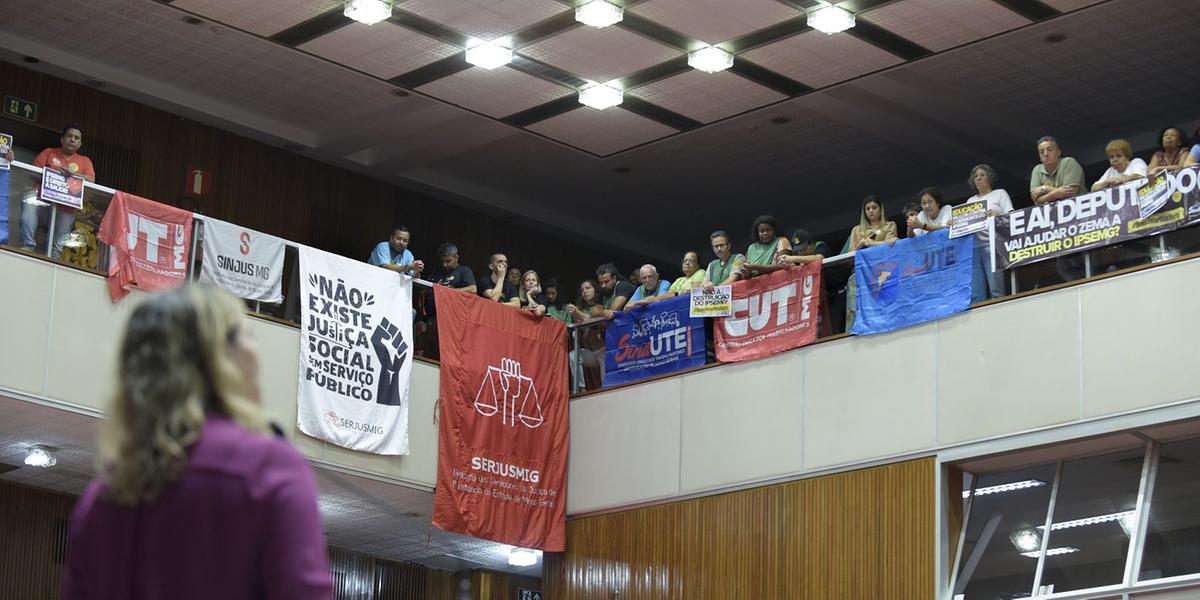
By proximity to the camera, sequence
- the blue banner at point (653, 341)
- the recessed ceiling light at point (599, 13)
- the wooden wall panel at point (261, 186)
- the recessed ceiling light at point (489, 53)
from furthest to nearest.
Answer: the wooden wall panel at point (261, 186) < the blue banner at point (653, 341) < the recessed ceiling light at point (489, 53) < the recessed ceiling light at point (599, 13)

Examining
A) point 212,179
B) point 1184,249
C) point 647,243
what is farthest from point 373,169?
point 1184,249

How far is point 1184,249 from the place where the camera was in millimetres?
11844

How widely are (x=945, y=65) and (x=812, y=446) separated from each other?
4.30 meters

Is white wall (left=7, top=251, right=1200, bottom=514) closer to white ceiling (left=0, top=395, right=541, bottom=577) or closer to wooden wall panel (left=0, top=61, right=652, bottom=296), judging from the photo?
white ceiling (left=0, top=395, right=541, bottom=577)

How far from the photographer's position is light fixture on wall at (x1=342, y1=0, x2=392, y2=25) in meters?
14.0

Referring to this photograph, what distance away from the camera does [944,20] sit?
14180 millimetres

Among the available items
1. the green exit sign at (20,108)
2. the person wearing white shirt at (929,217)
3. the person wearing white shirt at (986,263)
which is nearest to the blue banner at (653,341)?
the person wearing white shirt at (929,217)

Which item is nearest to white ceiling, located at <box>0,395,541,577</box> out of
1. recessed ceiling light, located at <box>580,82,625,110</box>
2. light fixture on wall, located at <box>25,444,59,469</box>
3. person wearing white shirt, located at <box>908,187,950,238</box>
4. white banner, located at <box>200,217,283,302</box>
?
light fixture on wall, located at <box>25,444,59,469</box>

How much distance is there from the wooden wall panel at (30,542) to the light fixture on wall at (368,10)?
5.55m

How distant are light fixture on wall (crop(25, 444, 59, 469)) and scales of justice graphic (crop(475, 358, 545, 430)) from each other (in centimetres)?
380

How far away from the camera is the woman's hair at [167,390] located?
2.68 metres

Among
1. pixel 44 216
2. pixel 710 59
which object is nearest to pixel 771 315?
pixel 710 59

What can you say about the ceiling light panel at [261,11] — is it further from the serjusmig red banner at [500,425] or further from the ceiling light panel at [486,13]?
the serjusmig red banner at [500,425]

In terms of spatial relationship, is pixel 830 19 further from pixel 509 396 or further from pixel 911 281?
pixel 509 396
